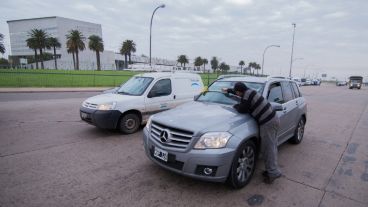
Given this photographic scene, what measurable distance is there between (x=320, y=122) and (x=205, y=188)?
7.33m

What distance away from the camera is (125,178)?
3811mm

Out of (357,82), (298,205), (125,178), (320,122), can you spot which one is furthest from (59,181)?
(357,82)

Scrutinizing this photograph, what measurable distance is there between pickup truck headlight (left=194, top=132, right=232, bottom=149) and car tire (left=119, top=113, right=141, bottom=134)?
11.2 feet

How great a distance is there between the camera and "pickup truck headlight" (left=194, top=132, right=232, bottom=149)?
126 inches

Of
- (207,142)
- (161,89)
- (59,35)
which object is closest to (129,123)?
(161,89)

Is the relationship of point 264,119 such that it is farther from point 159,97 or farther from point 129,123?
point 129,123

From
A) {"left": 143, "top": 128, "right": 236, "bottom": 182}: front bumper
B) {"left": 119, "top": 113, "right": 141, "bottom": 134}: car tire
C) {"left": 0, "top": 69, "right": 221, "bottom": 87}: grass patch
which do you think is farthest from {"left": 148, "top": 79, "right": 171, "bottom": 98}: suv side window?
{"left": 0, "top": 69, "right": 221, "bottom": 87}: grass patch

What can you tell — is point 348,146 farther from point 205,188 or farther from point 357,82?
point 357,82

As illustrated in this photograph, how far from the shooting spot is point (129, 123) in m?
6.30

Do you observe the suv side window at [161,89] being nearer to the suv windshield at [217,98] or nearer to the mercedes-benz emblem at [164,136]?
the suv windshield at [217,98]

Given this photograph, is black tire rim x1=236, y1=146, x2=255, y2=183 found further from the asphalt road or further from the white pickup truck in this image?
the white pickup truck

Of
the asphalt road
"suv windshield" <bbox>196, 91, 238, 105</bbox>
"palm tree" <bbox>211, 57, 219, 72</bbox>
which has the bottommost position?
the asphalt road

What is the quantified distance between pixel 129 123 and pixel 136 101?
0.62 m

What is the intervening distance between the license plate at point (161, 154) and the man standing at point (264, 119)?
135 cm
